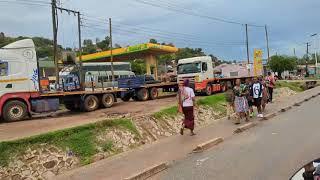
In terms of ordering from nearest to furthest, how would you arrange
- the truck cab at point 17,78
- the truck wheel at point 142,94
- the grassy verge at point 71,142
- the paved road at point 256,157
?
the paved road at point 256,157 < the grassy verge at point 71,142 < the truck cab at point 17,78 < the truck wheel at point 142,94

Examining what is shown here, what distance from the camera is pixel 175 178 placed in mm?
8312

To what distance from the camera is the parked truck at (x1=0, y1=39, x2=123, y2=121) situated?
1819 cm

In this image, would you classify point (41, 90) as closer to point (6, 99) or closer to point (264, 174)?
point (6, 99)

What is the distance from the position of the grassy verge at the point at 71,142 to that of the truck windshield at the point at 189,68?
17711 mm

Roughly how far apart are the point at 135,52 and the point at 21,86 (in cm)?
3279

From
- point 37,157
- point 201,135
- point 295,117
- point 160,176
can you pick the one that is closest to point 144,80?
point 295,117

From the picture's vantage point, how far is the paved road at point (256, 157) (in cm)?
823

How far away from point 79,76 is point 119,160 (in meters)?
14.5

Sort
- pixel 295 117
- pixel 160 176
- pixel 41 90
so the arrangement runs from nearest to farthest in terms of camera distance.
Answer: pixel 160 176 → pixel 295 117 → pixel 41 90

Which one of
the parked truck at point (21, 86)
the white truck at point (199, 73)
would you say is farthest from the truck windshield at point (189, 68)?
the parked truck at point (21, 86)

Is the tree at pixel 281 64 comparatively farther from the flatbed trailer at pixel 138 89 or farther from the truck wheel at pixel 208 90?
the flatbed trailer at pixel 138 89

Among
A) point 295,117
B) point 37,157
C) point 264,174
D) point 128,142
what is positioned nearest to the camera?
point 264,174

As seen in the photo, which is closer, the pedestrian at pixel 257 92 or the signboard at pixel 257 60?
the pedestrian at pixel 257 92

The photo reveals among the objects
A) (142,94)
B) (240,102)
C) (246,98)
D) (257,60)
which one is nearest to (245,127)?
(240,102)
